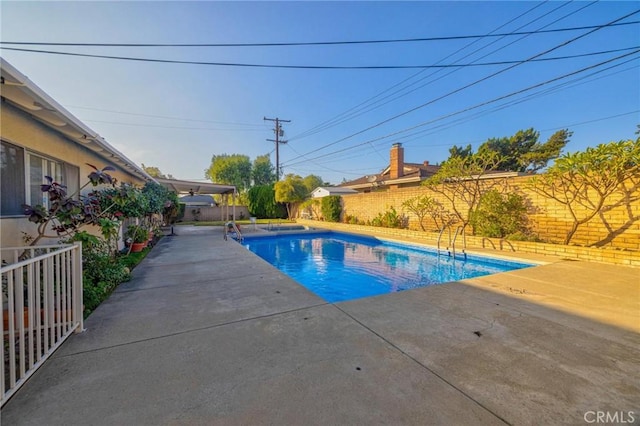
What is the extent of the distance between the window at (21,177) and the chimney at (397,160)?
20494 millimetres

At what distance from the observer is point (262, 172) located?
3350cm

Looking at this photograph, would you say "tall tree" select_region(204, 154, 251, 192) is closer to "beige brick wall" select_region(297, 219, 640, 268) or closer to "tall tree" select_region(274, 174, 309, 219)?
"tall tree" select_region(274, 174, 309, 219)

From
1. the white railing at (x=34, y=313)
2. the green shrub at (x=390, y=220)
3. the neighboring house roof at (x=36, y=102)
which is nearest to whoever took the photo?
the white railing at (x=34, y=313)

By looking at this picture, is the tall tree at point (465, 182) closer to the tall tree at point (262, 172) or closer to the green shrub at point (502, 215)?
the green shrub at point (502, 215)

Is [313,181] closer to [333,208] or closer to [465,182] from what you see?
[333,208]

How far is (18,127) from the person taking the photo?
3.58 meters

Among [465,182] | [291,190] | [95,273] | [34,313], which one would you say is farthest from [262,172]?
[34,313]

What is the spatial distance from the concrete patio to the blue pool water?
212cm

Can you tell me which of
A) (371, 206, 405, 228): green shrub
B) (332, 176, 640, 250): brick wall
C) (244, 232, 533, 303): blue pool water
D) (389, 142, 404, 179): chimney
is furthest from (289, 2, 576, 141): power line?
(244, 232, 533, 303): blue pool water

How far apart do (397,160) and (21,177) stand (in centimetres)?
2119

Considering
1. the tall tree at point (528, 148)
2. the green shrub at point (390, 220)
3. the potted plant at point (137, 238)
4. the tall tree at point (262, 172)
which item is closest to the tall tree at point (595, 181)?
the green shrub at point (390, 220)

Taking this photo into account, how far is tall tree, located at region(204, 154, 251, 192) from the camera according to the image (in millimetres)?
32531

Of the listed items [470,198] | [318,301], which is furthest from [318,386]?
[470,198]

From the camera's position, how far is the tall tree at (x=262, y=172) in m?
33.5
